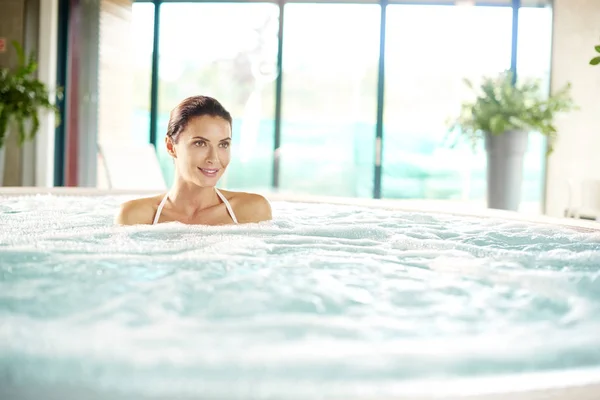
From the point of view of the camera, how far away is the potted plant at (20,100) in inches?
272

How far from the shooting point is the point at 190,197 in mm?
2645

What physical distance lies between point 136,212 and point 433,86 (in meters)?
5.99

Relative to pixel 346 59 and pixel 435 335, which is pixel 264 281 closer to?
pixel 435 335

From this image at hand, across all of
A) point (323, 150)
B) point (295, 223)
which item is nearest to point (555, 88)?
point (323, 150)

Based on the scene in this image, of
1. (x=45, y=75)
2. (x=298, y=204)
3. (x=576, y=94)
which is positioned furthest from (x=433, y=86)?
(x=298, y=204)

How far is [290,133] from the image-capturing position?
8.07 metres

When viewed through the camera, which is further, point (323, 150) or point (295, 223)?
point (323, 150)

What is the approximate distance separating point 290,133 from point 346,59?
1019mm

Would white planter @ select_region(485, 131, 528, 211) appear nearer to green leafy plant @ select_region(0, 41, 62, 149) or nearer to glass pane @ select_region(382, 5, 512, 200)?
glass pane @ select_region(382, 5, 512, 200)

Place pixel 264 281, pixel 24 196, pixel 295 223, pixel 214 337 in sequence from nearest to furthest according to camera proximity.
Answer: pixel 214 337 → pixel 264 281 → pixel 295 223 → pixel 24 196

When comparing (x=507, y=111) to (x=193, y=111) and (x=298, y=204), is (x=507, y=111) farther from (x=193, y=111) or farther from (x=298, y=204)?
(x=193, y=111)

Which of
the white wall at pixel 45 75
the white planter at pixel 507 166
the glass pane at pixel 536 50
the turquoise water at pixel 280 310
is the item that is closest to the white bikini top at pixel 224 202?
the turquoise water at pixel 280 310

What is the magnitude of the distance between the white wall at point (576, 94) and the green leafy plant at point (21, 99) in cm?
513

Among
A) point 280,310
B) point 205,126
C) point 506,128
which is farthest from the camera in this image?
point 506,128
